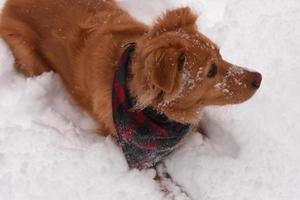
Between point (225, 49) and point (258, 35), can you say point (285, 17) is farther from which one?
point (225, 49)

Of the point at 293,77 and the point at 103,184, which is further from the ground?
the point at 293,77

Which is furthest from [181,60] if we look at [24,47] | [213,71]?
[24,47]

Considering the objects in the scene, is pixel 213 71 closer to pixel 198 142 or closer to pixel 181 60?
pixel 181 60

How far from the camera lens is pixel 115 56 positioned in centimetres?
366

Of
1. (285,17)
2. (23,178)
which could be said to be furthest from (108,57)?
(285,17)

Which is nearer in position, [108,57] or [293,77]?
[108,57]

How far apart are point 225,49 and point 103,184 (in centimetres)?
188

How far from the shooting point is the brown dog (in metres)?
2.98

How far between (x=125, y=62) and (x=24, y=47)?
1599 millimetres

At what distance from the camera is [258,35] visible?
454 cm

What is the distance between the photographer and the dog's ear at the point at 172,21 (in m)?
3.18

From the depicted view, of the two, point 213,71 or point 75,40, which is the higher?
point 213,71

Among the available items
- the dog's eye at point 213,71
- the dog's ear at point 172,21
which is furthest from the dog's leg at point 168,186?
the dog's ear at point 172,21

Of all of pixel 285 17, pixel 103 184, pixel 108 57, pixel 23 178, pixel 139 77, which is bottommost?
pixel 23 178
